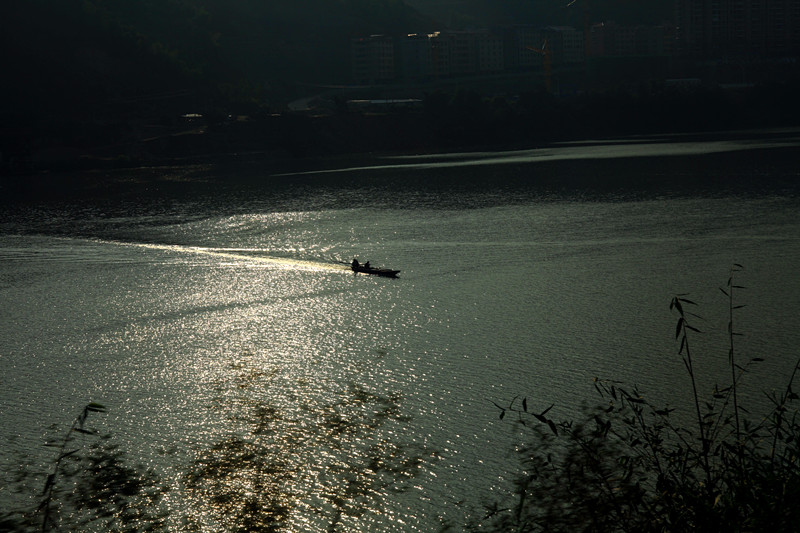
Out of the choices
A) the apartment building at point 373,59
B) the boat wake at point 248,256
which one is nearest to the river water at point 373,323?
the boat wake at point 248,256

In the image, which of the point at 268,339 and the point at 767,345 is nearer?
the point at 767,345

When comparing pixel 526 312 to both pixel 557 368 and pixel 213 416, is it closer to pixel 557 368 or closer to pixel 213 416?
pixel 557 368

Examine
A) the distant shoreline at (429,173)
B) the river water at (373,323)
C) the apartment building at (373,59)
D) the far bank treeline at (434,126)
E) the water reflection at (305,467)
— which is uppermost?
the apartment building at (373,59)

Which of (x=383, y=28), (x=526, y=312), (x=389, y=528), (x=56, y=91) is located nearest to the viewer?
(x=389, y=528)

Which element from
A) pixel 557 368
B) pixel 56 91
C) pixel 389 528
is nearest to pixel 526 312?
pixel 557 368

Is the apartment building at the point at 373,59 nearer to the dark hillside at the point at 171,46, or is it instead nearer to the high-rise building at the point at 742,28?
the dark hillside at the point at 171,46
